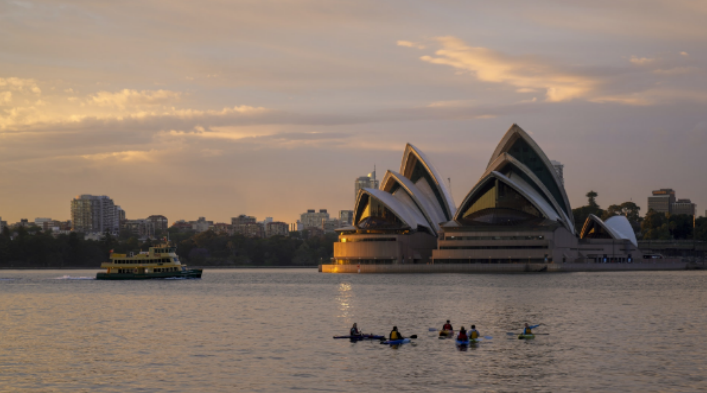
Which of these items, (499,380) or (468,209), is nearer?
(499,380)

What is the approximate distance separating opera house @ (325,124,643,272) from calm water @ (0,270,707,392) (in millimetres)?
66660

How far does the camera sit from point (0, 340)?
5550cm

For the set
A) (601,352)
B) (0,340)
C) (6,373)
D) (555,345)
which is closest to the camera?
(6,373)

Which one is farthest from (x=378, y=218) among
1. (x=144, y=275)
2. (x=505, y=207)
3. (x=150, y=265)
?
(x=144, y=275)

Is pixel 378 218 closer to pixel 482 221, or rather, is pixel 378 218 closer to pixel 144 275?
pixel 482 221

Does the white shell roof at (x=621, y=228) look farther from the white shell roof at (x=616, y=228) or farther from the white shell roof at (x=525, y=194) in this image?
the white shell roof at (x=525, y=194)

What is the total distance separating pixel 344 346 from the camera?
1986 inches

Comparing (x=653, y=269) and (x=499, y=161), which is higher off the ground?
(x=499, y=161)

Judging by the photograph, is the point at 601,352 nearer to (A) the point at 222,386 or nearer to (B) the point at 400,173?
(A) the point at 222,386

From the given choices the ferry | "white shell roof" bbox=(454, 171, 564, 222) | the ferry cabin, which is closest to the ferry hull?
the ferry

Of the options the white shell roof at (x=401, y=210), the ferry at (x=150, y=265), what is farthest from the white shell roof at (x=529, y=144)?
the ferry at (x=150, y=265)

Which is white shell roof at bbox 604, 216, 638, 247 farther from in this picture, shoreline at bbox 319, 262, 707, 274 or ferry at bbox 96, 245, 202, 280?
ferry at bbox 96, 245, 202, 280

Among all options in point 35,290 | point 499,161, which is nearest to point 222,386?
point 35,290

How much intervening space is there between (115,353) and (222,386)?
42.0 ft
